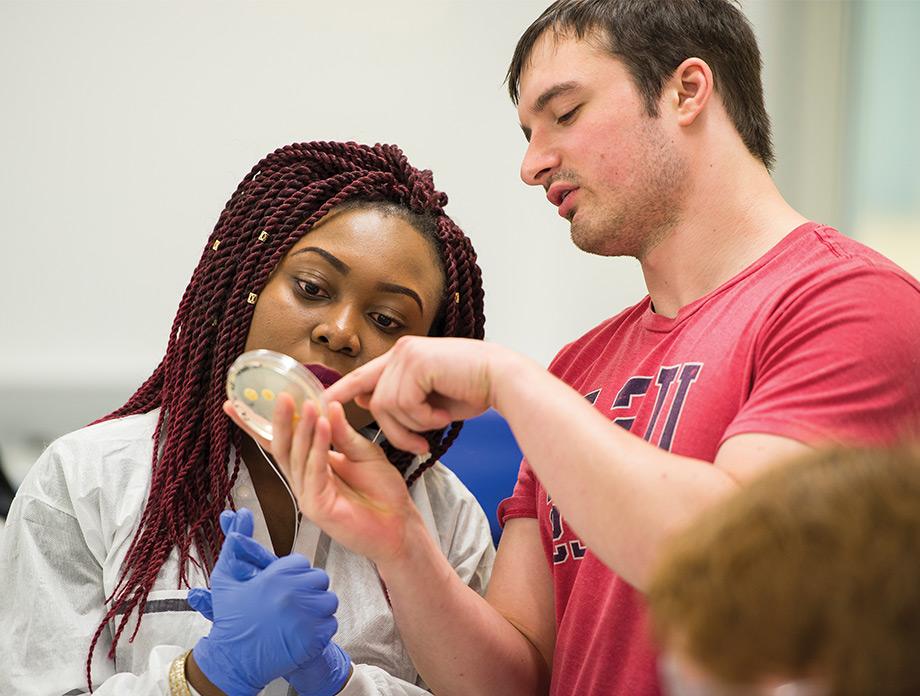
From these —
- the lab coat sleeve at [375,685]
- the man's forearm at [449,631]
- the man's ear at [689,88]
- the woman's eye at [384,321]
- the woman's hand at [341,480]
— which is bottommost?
the lab coat sleeve at [375,685]

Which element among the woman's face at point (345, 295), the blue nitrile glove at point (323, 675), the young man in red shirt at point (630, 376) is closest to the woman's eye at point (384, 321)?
the woman's face at point (345, 295)

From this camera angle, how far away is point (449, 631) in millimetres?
1307

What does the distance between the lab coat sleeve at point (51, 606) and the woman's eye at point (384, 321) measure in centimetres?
48

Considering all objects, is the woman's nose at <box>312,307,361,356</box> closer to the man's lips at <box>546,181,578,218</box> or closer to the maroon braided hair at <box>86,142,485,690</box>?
the maroon braided hair at <box>86,142,485,690</box>

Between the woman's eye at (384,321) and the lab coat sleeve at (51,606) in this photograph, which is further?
the woman's eye at (384,321)

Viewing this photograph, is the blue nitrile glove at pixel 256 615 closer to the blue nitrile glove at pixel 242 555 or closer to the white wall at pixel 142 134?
the blue nitrile glove at pixel 242 555

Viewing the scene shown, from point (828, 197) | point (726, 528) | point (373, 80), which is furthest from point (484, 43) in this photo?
point (726, 528)

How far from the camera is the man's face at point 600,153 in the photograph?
1.41m

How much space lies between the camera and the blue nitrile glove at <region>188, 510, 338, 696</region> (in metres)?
1.18

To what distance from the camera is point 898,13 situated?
2.41 metres

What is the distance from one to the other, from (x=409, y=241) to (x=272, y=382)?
0.43m

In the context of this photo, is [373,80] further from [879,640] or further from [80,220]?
[879,640]

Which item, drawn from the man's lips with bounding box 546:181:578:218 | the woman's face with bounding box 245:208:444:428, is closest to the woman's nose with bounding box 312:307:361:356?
the woman's face with bounding box 245:208:444:428

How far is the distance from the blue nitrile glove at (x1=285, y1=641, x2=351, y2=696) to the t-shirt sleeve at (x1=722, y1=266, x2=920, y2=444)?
575mm
